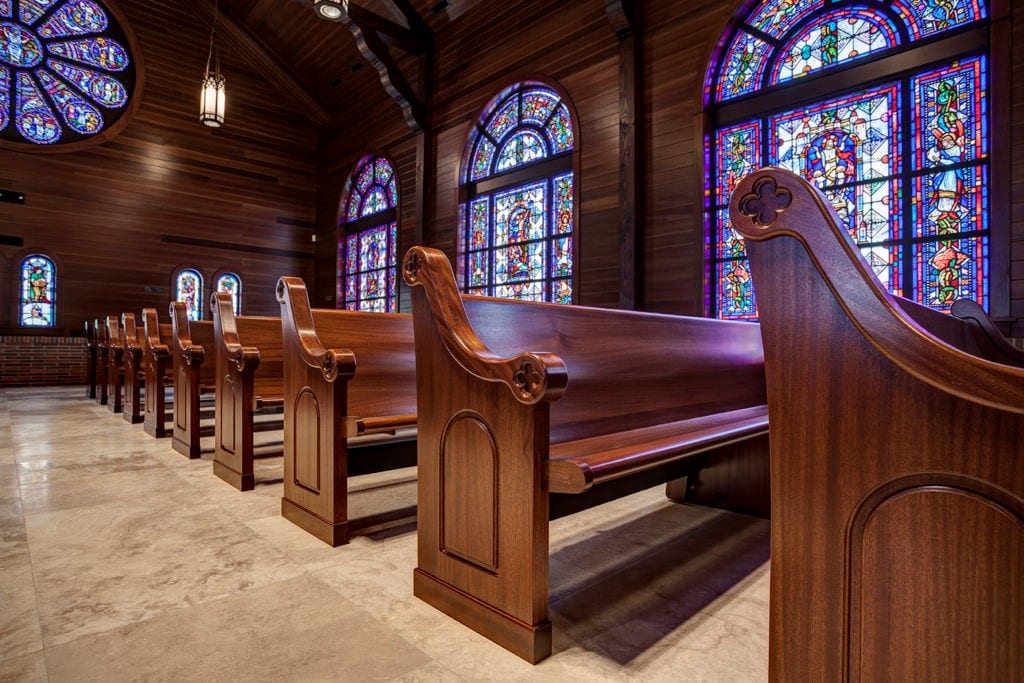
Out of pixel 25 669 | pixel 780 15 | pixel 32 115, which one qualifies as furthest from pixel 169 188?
pixel 25 669

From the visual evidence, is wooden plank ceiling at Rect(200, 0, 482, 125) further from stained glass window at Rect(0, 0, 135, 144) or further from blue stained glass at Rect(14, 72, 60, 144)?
blue stained glass at Rect(14, 72, 60, 144)

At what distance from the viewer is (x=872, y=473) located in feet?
2.36

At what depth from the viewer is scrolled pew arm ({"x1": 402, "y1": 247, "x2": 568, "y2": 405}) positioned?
115 cm

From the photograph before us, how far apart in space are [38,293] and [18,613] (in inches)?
340

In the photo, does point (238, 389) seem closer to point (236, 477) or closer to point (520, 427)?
point (236, 477)

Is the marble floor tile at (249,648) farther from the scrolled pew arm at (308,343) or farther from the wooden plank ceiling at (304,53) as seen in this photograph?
the wooden plank ceiling at (304,53)

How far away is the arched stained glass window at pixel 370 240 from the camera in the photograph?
8.82 metres

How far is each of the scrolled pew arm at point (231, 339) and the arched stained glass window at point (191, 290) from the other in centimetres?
733

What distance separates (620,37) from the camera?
5688 millimetres

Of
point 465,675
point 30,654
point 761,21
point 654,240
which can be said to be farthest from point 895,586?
point 761,21

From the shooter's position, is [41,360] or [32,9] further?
[32,9]

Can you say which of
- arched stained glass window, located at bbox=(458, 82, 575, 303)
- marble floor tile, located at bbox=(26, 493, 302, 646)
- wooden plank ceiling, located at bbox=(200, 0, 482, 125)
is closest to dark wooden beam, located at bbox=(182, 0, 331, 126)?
wooden plank ceiling, located at bbox=(200, 0, 482, 125)

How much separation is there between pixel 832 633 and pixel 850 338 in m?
0.39

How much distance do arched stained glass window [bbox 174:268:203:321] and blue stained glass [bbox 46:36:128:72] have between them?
3153 millimetres
